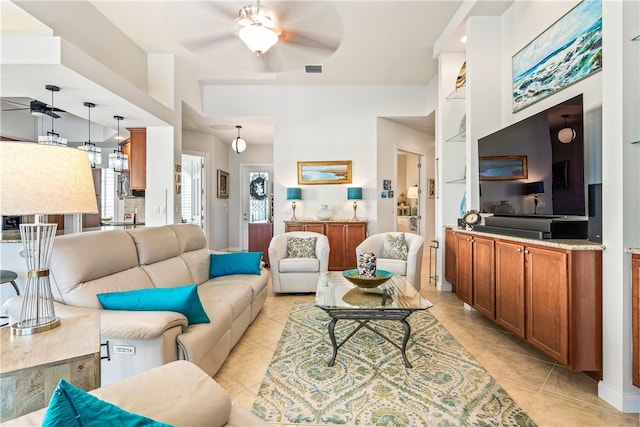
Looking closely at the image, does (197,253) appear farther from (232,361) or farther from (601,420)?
(601,420)

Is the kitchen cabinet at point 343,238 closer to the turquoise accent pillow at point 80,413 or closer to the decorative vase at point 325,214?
the decorative vase at point 325,214

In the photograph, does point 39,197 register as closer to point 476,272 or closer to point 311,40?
point 311,40

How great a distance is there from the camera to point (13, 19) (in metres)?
2.87

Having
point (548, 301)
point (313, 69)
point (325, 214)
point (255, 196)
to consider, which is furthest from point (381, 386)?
point (255, 196)

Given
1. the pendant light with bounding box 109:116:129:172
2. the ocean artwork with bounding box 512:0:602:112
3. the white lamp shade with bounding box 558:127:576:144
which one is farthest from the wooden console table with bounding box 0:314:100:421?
the pendant light with bounding box 109:116:129:172

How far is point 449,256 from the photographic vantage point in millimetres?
4234

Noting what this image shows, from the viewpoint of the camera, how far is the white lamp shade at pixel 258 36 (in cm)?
187

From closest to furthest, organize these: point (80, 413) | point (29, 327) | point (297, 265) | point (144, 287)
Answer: point (80, 413) < point (29, 327) < point (144, 287) < point (297, 265)

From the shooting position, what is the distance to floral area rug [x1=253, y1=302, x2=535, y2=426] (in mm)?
1766

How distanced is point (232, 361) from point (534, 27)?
12.9 feet

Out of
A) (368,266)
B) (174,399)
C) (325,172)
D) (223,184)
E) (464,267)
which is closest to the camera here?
(174,399)

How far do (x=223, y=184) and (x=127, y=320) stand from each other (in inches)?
243

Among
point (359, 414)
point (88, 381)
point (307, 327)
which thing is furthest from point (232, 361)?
point (88, 381)

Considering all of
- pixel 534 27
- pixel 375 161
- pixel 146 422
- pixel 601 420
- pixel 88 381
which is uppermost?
pixel 534 27
